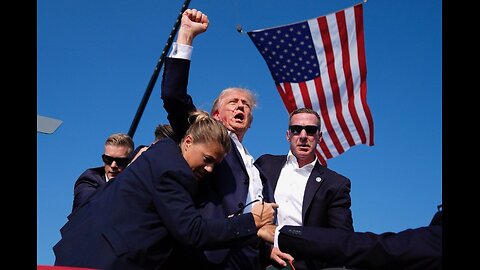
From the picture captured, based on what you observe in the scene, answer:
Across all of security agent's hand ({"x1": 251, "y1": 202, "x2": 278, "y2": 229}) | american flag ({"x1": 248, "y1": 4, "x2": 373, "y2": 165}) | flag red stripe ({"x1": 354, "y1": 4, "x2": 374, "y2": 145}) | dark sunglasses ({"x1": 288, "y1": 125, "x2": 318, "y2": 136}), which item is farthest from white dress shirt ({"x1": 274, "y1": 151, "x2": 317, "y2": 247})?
flag red stripe ({"x1": 354, "y1": 4, "x2": 374, "y2": 145})

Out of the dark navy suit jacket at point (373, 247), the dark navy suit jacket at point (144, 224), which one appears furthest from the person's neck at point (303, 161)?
the dark navy suit jacket at point (373, 247)

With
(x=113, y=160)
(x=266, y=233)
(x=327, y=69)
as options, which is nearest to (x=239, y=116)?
(x=266, y=233)

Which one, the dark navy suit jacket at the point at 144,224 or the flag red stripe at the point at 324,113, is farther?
the flag red stripe at the point at 324,113

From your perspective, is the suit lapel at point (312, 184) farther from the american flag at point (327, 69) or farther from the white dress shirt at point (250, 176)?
the american flag at point (327, 69)

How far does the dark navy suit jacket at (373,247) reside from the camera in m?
2.15

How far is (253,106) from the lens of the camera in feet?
14.3

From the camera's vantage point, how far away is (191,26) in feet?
12.0

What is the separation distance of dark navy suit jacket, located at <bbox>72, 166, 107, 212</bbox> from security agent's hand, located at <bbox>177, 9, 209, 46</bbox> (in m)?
1.67

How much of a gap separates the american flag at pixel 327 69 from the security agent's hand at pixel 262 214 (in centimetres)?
609

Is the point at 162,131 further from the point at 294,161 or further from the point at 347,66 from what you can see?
the point at 347,66
